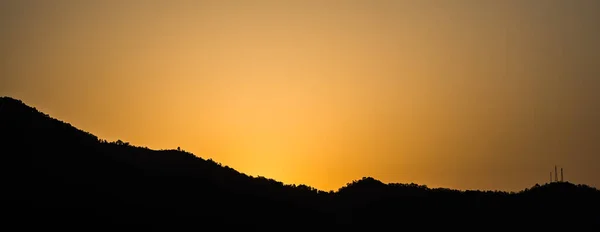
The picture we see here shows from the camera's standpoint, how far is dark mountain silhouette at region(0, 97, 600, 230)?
66.2 metres

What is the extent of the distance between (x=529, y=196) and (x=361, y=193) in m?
15.8

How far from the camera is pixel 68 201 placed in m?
65.3

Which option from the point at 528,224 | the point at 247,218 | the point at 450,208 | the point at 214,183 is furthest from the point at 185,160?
the point at 528,224

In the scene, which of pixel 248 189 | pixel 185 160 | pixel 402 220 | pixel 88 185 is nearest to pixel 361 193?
pixel 402 220

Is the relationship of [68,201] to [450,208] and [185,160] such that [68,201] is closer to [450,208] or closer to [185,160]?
[185,160]

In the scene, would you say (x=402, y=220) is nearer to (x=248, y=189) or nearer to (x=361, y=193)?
(x=361, y=193)

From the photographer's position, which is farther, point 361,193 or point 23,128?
point 361,193

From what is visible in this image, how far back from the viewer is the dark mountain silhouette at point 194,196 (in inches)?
2606

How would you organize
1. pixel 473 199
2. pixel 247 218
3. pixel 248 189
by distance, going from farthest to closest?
pixel 473 199 < pixel 248 189 < pixel 247 218

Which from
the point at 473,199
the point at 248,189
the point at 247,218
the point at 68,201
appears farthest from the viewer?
the point at 473,199

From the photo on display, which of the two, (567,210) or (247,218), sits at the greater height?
(567,210)

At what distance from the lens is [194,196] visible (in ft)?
240

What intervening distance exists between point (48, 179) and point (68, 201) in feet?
10.1

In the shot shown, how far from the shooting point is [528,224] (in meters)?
79.3
